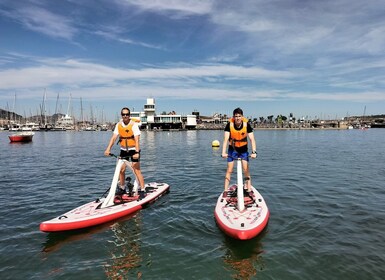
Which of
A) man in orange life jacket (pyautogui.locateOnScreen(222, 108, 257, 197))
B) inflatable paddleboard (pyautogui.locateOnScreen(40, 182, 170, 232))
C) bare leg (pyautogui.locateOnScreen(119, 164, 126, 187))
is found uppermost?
man in orange life jacket (pyautogui.locateOnScreen(222, 108, 257, 197))

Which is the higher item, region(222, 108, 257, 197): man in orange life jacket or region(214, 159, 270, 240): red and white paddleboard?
region(222, 108, 257, 197): man in orange life jacket

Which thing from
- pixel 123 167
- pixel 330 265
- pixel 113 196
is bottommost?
pixel 330 265

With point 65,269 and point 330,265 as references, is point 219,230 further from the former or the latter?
point 65,269

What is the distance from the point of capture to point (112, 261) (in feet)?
24.1

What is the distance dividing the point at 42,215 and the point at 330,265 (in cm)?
1031

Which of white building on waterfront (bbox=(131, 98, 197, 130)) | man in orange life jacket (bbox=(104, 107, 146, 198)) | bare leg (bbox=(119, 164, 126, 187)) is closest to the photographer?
man in orange life jacket (bbox=(104, 107, 146, 198))

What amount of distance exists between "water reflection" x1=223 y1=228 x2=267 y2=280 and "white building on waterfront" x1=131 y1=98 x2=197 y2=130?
135m

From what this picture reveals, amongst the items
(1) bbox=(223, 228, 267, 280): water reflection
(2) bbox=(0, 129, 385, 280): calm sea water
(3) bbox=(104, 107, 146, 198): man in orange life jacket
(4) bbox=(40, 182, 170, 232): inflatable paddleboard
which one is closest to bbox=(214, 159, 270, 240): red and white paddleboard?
(1) bbox=(223, 228, 267, 280): water reflection

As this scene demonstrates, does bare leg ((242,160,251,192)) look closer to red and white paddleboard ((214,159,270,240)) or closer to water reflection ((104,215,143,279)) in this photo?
red and white paddleboard ((214,159,270,240))

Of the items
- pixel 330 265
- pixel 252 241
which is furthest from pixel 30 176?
pixel 330 265

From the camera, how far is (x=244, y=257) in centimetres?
752

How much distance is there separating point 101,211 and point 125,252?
101 inches

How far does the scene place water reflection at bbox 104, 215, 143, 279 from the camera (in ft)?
22.4

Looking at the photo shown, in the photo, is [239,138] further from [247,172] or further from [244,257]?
[244,257]
